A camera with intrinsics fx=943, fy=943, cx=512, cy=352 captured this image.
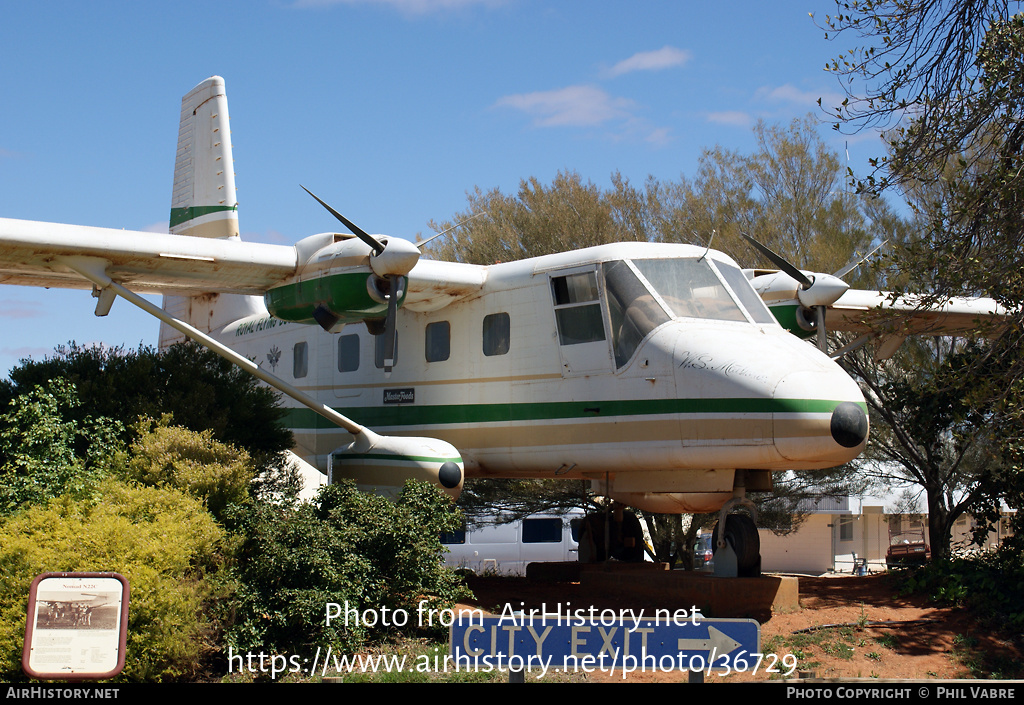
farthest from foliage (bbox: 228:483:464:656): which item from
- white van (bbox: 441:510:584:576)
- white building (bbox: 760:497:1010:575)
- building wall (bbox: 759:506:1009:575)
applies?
building wall (bbox: 759:506:1009:575)

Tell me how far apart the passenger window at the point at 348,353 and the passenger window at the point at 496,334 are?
7.51ft

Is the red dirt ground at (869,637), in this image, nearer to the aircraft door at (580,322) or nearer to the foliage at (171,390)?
the aircraft door at (580,322)

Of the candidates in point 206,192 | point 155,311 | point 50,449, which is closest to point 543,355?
point 155,311

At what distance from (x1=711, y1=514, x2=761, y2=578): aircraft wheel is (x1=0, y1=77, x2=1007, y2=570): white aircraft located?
2cm

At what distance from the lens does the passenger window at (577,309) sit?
1023cm

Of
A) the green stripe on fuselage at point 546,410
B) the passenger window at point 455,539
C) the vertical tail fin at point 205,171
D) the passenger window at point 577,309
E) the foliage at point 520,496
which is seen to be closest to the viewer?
the green stripe on fuselage at point 546,410

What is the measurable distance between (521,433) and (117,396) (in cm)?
455

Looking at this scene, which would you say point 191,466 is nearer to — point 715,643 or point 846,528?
point 715,643

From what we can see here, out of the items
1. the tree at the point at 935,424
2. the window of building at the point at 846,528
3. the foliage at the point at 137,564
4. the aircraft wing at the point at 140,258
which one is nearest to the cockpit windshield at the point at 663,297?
the tree at the point at 935,424

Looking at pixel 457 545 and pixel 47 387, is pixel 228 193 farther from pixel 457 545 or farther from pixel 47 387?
pixel 457 545

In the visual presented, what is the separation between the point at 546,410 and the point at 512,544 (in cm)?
1572

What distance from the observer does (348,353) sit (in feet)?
42.4

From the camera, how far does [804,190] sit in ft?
58.1
